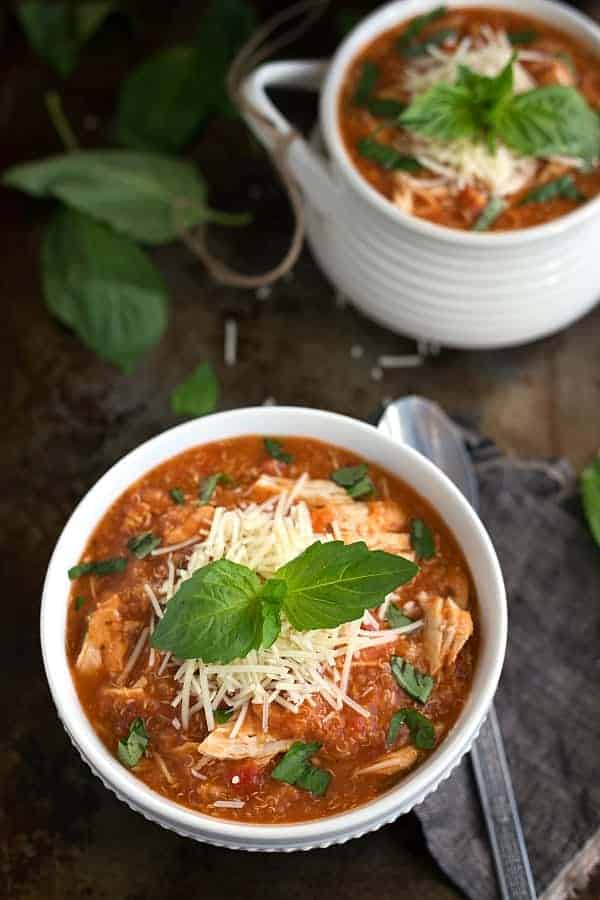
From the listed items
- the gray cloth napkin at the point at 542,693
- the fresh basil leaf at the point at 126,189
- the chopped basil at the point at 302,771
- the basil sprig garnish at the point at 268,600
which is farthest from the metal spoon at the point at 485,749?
the fresh basil leaf at the point at 126,189

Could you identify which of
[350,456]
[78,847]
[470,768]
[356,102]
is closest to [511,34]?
[356,102]

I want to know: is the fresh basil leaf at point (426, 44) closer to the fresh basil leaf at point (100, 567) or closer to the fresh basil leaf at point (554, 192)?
the fresh basil leaf at point (554, 192)

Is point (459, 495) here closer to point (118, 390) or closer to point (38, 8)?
point (118, 390)

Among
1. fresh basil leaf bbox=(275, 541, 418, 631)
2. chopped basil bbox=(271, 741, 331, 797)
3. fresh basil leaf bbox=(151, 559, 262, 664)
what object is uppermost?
fresh basil leaf bbox=(275, 541, 418, 631)

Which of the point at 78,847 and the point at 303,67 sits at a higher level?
the point at 303,67

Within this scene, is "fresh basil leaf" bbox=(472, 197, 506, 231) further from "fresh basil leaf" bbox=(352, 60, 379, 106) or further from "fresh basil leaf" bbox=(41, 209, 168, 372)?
"fresh basil leaf" bbox=(41, 209, 168, 372)

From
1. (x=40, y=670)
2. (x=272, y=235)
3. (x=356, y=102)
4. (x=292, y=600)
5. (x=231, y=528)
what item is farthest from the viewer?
(x=272, y=235)

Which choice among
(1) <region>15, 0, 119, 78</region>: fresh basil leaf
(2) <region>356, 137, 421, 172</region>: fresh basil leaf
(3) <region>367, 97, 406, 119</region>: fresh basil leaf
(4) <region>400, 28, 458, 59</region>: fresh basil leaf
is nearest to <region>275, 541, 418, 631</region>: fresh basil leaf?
(2) <region>356, 137, 421, 172</region>: fresh basil leaf
